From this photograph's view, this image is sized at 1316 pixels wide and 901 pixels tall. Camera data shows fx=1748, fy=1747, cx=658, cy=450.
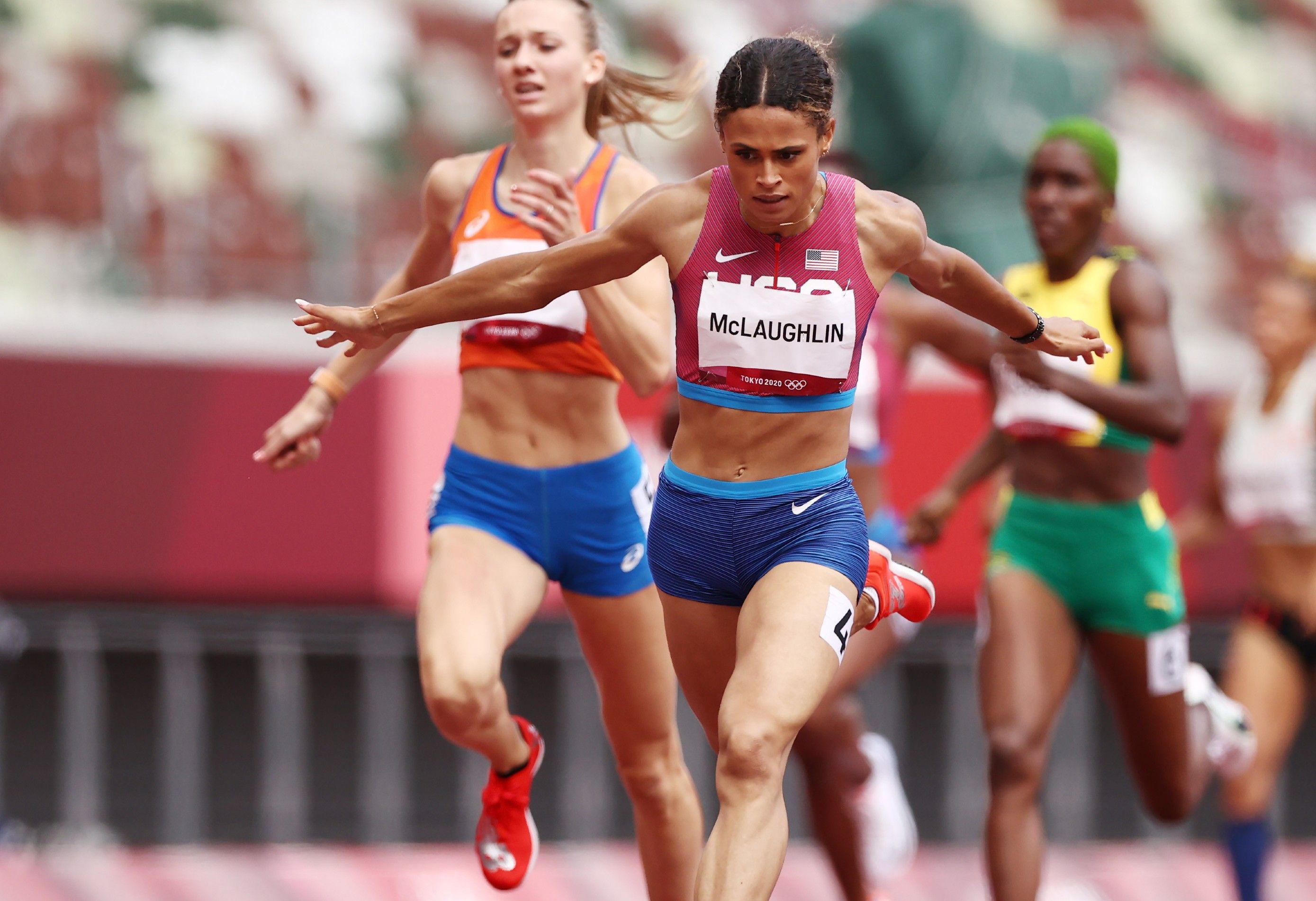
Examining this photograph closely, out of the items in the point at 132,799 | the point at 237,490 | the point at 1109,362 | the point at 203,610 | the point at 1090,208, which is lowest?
the point at 132,799

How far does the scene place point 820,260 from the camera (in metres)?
3.58

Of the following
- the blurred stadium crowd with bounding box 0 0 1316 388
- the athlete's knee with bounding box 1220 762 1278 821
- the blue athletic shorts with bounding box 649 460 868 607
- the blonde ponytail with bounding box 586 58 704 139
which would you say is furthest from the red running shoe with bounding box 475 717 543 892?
the blurred stadium crowd with bounding box 0 0 1316 388

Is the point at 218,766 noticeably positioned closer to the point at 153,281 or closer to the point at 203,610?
the point at 203,610

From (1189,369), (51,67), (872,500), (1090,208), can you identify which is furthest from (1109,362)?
(51,67)

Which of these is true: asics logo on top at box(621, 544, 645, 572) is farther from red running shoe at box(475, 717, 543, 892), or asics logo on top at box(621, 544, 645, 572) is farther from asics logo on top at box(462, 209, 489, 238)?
asics logo on top at box(462, 209, 489, 238)

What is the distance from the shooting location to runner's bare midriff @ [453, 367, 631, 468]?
4352 millimetres

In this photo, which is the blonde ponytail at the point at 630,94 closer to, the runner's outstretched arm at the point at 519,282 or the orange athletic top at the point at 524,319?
the orange athletic top at the point at 524,319

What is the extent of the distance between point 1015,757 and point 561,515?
4.85 feet

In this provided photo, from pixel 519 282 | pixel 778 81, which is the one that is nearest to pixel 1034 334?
pixel 778 81

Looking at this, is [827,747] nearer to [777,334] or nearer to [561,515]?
[561,515]

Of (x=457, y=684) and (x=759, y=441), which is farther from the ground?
(x=759, y=441)

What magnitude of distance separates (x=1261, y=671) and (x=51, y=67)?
792 cm

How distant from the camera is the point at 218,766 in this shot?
9.06 m

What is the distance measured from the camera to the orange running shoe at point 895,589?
3896mm
